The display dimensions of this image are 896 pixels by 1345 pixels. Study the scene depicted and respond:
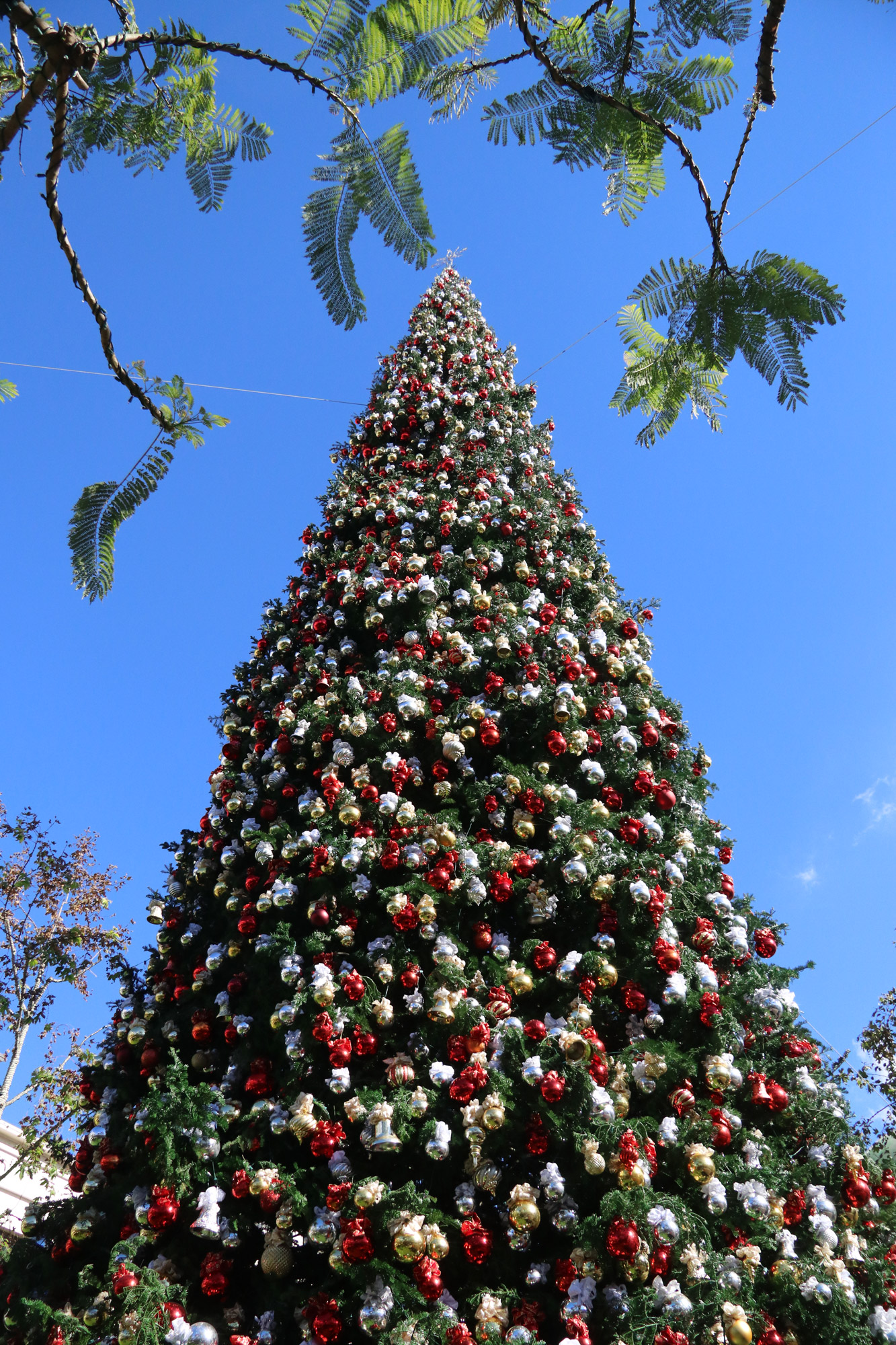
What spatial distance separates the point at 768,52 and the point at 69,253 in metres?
1.40

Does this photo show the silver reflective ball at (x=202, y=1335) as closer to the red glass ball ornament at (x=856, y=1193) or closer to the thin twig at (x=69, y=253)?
the red glass ball ornament at (x=856, y=1193)

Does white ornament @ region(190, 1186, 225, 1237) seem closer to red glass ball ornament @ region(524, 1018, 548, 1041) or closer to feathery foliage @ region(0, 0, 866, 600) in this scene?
red glass ball ornament @ region(524, 1018, 548, 1041)

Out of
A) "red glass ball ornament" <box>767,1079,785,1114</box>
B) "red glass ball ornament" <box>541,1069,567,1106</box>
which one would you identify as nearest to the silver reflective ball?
"red glass ball ornament" <box>541,1069,567,1106</box>

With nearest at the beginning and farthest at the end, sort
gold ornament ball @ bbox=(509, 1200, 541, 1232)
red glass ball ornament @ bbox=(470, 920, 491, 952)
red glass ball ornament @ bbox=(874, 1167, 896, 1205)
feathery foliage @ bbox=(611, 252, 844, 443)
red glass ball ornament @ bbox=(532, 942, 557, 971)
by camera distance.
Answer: feathery foliage @ bbox=(611, 252, 844, 443)
gold ornament ball @ bbox=(509, 1200, 541, 1232)
red glass ball ornament @ bbox=(874, 1167, 896, 1205)
red glass ball ornament @ bbox=(532, 942, 557, 971)
red glass ball ornament @ bbox=(470, 920, 491, 952)

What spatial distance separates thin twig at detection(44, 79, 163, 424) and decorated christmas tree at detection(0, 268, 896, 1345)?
5.98 feet

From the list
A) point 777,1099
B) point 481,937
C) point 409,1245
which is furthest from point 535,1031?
point 777,1099

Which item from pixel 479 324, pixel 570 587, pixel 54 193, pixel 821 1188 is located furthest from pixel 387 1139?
pixel 479 324

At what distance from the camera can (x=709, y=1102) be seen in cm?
247

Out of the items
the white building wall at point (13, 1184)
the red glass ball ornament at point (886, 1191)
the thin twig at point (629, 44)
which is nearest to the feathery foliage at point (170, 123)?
the thin twig at point (629, 44)

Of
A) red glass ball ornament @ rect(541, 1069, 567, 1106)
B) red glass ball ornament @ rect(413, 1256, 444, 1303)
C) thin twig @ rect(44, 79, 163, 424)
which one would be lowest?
red glass ball ornament @ rect(413, 1256, 444, 1303)

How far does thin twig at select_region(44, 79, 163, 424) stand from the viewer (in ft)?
4.83

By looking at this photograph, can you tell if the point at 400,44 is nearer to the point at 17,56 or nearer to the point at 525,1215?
the point at 17,56

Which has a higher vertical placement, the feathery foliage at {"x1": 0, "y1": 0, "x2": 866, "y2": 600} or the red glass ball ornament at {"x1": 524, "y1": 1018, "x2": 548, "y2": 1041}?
the feathery foliage at {"x1": 0, "y1": 0, "x2": 866, "y2": 600}

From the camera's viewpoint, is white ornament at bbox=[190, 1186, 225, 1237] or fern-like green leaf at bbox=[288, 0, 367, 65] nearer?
fern-like green leaf at bbox=[288, 0, 367, 65]
